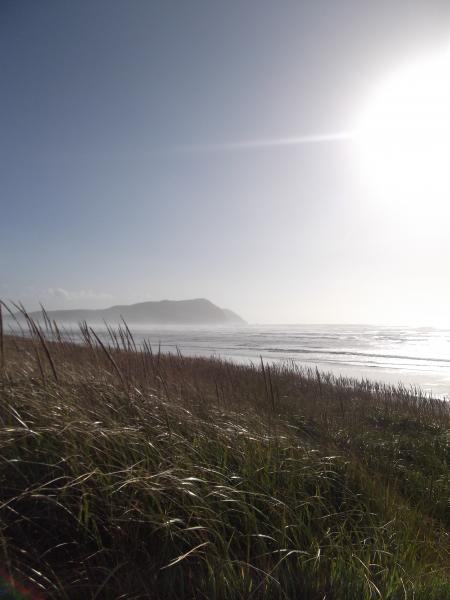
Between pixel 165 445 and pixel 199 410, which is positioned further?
pixel 199 410

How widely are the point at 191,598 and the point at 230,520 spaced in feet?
2.52

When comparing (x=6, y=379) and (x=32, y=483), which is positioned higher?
(x=6, y=379)

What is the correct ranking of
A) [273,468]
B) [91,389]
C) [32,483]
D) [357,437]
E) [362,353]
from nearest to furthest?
[32,483] < [273,468] < [91,389] < [357,437] < [362,353]

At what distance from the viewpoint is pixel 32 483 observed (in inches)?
97.6

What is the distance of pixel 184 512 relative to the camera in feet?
8.18

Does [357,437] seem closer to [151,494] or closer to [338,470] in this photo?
[338,470]

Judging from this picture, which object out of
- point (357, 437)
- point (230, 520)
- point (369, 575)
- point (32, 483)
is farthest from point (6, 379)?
point (357, 437)

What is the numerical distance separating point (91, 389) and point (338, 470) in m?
2.79

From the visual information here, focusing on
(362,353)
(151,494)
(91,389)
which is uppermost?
(91,389)

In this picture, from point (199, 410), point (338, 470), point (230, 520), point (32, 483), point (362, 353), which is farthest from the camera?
point (362, 353)

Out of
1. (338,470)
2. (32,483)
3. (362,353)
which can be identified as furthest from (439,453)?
(362,353)

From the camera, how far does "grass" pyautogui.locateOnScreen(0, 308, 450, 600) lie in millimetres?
2041

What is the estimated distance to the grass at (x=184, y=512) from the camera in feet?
6.70

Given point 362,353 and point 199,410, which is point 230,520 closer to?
point 199,410
